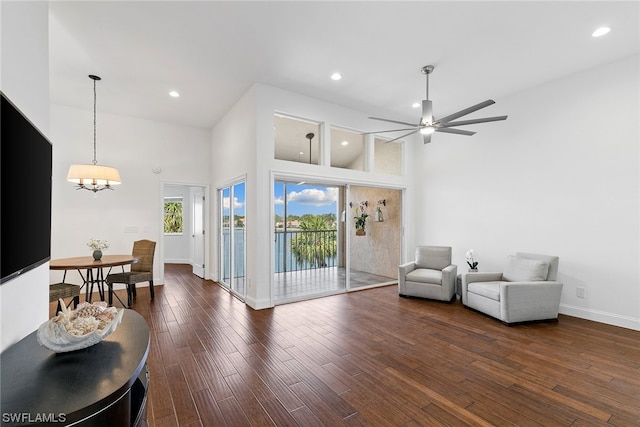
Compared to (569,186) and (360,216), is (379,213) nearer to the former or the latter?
(360,216)

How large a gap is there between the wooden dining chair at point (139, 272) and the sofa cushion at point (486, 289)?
16.8ft

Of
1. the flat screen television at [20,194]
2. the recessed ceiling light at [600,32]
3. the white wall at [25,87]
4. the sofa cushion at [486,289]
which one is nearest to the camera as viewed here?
the flat screen television at [20,194]

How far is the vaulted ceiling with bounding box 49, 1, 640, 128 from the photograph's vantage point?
2750mm

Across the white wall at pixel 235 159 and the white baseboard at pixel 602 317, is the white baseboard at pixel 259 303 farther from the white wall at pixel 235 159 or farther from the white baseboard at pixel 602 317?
the white baseboard at pixel 602 317

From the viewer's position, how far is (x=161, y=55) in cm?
347

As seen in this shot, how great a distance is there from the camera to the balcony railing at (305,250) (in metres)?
6.42

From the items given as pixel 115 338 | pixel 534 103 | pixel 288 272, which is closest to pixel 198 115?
pixel 288 272

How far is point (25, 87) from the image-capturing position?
1614mm

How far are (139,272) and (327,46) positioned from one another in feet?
15.0

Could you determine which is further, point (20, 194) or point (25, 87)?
point (25, 87)

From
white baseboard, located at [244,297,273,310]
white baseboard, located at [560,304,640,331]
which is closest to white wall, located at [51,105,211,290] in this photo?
white baseboard, located at [244,297,273,310]

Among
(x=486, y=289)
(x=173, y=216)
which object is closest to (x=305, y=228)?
(x=486, y=289)

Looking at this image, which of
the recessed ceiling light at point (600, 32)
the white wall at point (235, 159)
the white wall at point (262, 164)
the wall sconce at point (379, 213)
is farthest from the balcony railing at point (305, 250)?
the recessed ceiling light at point (600, 32)

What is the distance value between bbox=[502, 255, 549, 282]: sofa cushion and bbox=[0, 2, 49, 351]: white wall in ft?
16.8
